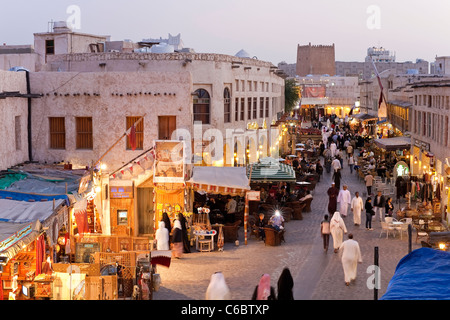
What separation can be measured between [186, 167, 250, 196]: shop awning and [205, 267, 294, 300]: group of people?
9.44m

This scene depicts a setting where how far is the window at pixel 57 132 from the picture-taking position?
23.0 metres

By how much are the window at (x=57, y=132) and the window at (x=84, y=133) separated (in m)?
0.49

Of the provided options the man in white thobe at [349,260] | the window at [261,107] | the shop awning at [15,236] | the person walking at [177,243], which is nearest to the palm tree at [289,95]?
the window at [261,107]

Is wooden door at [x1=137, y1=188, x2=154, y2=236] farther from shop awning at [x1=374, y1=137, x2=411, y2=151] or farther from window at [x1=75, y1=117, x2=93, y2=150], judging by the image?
shop awning at [x1=374, y1=137, x2=411, y2=151]

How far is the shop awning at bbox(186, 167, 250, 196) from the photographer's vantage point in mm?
21219

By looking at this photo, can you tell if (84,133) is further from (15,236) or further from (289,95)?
(289,95)

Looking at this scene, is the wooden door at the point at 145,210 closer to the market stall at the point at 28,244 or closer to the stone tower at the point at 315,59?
the market stall at the point at 28,244

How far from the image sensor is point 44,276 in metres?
14.2

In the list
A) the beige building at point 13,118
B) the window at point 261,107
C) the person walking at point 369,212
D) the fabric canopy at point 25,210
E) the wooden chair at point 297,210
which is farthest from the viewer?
the window at point 261,107

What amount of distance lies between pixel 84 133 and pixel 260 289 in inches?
533

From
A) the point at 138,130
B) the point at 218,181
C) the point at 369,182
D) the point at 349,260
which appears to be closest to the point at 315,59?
the point at 369,182

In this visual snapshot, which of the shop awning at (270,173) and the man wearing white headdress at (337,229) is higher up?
the shop awning at (270,173)
